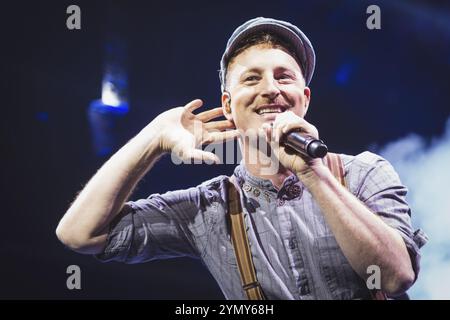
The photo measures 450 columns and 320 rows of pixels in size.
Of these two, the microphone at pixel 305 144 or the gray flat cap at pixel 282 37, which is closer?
the microphone at pixel 305 144

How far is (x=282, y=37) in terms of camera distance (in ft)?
5.28

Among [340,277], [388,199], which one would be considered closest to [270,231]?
[340,277]

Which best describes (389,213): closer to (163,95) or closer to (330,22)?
(330,22)

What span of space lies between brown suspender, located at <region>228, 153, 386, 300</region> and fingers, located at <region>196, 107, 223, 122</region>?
1.02 feet

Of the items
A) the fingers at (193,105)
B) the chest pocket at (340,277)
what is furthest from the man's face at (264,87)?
the chest pocket at (340,277)

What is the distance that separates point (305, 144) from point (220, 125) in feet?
1.48

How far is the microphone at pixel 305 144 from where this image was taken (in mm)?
1173

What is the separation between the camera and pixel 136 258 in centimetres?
157

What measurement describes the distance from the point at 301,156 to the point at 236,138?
33 cm

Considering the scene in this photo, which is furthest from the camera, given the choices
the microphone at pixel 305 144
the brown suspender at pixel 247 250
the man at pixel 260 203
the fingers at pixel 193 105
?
the fingers at pixel 193 105

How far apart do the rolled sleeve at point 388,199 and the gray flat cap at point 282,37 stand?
360 millimetres

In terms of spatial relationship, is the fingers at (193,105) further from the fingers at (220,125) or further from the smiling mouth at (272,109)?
the smiling mouth at (272,109)

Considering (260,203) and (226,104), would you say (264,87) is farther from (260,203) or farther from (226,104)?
(260,203)
